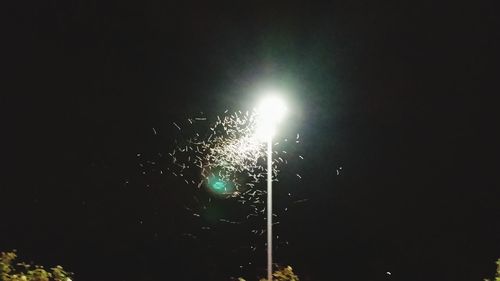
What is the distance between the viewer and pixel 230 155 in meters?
15.8

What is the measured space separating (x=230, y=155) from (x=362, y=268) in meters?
11.1

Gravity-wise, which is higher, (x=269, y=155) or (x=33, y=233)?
(x=33, y=233)

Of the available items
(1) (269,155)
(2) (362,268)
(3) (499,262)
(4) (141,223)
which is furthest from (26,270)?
(2) (362,268)

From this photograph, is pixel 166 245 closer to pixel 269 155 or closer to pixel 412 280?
pixel 412 280

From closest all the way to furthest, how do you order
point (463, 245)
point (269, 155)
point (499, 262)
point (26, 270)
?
point (499, 262) → point (26, 270) → point (269, 155) → point (463, 245)

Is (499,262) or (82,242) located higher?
(82,242)

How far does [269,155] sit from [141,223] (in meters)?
15.8

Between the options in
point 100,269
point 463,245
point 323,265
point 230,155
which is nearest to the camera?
point 230,155

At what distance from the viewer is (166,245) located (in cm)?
2289

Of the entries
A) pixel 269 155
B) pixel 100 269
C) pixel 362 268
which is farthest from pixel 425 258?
pixel 269 155

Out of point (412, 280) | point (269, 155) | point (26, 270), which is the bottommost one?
point (26, 270)

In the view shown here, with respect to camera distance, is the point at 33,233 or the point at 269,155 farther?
the point at 33,233

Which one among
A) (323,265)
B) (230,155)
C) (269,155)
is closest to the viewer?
(269,155)

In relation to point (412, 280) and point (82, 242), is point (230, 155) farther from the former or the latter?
point (412, 280)
